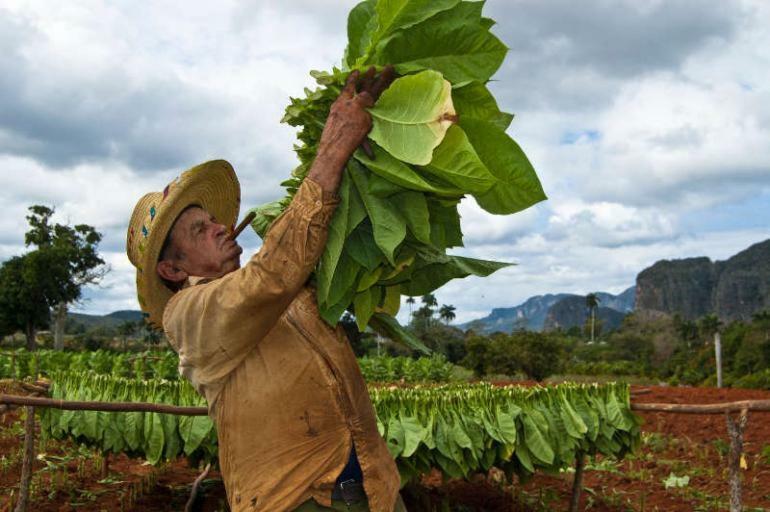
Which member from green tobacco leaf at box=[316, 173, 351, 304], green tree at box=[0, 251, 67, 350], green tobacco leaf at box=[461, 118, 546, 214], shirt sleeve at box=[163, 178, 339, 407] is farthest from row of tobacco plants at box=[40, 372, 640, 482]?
green tree at box=[0, 251, 67, 350]

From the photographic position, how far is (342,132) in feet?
5.99

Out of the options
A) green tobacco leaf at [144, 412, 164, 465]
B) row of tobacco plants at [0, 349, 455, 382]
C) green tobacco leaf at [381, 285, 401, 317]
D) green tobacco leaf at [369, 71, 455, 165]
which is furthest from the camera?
row of tobacco plants at [0, 349, 455, 382]

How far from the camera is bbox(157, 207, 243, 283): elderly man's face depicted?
90.5 inches

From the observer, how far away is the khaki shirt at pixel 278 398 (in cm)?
198

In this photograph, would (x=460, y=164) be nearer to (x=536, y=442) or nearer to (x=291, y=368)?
(x=291, y=368)

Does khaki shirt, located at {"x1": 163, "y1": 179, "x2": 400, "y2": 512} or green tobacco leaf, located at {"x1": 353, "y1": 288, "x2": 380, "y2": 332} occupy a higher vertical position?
green tobacco leaf, located at {"x1": 353, "y1": 288, "x2": 380, "y2": 332}

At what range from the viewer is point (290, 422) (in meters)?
2.01

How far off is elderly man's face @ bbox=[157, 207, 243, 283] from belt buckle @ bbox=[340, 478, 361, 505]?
0.70 metres

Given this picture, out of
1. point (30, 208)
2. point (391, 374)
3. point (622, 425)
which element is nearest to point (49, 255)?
point (30, 208)

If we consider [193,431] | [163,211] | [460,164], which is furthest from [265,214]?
[193,431]

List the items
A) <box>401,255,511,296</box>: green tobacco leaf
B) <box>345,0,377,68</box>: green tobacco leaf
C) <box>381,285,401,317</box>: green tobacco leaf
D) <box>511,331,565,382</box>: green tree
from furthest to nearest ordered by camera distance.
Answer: <box>511,331,565,382</box>: green tree → <box>381,285,401,317</box>: green tobacco leaf → <box>401,255,511,296</box>: green tobacco leaf → <box>345,0,377,68</box>: green tobacco leaf

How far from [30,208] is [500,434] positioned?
144ft

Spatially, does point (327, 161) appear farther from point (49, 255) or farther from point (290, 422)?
point (49, 255)

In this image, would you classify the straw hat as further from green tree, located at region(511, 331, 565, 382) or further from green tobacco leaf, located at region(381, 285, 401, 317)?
green tree, located at region(511, 331, 565, 382)
